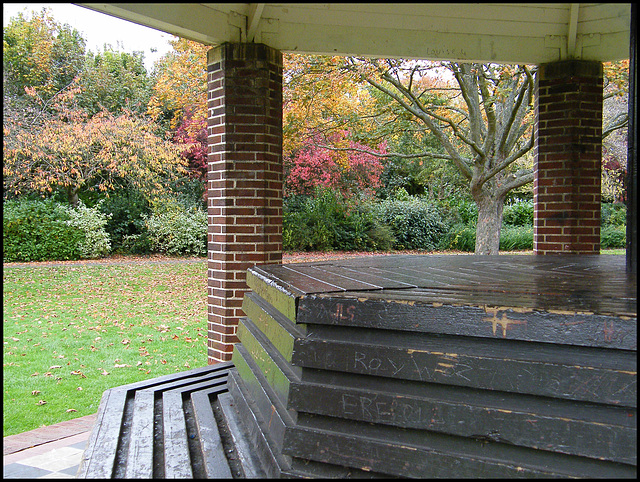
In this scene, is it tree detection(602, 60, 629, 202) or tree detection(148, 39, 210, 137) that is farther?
tree detection(148, 39, 210, 137)

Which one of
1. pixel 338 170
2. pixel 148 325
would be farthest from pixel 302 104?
pixel 338 170

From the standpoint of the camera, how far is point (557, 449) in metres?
1.71

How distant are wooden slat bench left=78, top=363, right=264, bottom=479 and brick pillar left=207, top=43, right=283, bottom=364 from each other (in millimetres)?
1514

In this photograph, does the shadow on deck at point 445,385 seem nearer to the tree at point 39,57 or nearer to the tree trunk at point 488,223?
the tree trunk at point 488,223

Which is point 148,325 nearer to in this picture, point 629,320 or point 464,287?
point 464,287

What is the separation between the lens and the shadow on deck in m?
1.71

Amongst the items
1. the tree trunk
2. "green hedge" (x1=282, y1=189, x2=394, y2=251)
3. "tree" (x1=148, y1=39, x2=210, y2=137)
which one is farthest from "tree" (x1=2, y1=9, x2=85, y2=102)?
the tree trunk

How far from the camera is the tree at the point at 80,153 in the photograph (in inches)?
576

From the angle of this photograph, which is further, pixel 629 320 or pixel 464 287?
pixel 464 287

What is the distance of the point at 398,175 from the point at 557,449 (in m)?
21.1

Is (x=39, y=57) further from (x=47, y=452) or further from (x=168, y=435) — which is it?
(x=168, y=435)

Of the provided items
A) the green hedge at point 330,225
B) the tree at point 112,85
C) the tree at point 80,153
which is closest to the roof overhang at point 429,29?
the tree at point 80,153

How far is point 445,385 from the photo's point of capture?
1.90 m

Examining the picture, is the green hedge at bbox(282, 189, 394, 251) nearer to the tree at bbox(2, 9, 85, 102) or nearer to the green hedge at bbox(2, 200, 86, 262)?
the green hedge at bbox(2, 200, 86, 262)
